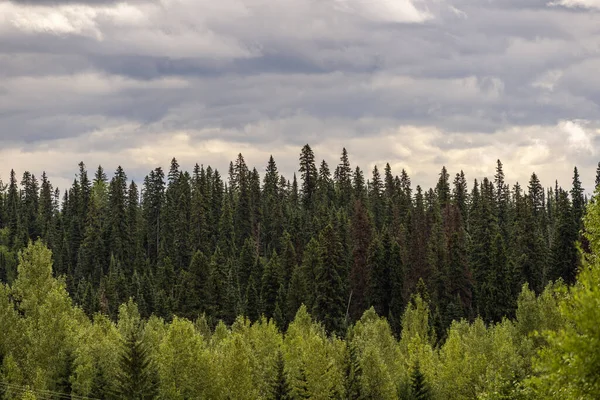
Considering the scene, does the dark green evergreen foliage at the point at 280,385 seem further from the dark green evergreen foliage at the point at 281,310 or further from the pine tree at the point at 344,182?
the pine tree at the point at 344,182

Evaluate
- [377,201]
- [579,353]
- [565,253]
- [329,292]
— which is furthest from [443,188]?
[579,353]

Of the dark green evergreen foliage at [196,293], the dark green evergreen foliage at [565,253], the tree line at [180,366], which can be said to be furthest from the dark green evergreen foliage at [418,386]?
the dark green evergreen foliage at [565,253]

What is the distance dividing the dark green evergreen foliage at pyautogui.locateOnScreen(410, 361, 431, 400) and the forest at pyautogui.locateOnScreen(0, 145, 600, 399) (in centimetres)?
16

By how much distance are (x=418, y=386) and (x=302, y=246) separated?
2803 inches

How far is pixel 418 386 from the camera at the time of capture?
57.5 m

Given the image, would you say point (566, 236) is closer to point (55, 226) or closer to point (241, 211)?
point (241, 211)

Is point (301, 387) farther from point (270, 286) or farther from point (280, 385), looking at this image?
point (270, 286)

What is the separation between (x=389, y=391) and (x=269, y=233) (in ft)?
308

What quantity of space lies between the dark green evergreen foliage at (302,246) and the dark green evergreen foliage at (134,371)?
45725 mm

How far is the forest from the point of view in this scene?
5294 centimetres

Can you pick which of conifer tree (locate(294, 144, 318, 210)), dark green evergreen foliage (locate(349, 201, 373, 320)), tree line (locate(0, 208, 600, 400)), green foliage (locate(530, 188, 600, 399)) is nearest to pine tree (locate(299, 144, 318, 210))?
conifer tree (locate(294, 144, 318, 210))

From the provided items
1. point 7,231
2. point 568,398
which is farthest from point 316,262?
point 7,231

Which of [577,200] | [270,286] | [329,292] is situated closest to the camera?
[329,292]

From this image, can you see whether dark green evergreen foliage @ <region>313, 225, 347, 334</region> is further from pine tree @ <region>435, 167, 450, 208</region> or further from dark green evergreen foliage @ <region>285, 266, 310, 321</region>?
pine tree @ <region>435, 167, 450, 208</region>
